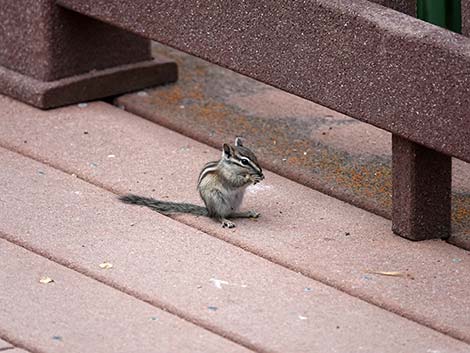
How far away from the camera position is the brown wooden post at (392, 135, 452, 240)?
7.05 meters

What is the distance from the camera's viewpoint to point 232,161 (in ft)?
24.2

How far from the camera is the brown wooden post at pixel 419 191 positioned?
7.05m

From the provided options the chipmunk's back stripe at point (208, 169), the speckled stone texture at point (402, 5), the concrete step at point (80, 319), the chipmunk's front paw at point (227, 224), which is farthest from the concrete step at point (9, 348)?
the speckled stone texture at point (402, 5)

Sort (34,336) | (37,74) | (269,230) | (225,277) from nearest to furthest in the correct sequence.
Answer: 1. (34,336)
2. (225,277)
3. (269,230)
4. (37,74)

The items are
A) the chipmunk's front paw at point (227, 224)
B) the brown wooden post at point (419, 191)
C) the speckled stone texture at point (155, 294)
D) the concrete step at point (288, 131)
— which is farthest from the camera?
the concrete step at point (288, 131)

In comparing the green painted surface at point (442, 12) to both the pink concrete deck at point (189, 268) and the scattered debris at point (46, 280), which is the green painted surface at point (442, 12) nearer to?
the pink concrete deck at point (189, 268)

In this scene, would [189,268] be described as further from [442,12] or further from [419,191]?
[442,12]

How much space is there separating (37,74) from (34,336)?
10.7 feet

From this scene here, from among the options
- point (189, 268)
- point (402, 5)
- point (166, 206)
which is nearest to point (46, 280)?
point (189, 268)

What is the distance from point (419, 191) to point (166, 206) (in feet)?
4.24

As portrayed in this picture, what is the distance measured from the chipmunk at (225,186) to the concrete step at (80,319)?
3.08 ft

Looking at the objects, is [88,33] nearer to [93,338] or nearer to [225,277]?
[225,277]

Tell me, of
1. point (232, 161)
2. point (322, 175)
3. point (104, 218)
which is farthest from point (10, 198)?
point (322, 175)

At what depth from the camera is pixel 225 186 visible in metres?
7.36
